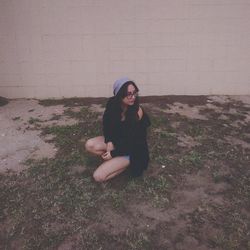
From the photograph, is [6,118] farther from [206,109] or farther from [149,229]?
[149,229]

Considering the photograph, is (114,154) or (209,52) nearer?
(114,154)

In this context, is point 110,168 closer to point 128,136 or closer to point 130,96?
point 128,136

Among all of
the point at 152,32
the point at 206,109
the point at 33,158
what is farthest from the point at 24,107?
the point at 206,109

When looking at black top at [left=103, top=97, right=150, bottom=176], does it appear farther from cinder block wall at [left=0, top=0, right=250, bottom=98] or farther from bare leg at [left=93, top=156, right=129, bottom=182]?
cinder block wall at [left=0, top=0, right=250, bottom=98]

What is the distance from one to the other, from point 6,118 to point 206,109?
3.72 metres

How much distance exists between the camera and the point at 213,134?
20.2ft

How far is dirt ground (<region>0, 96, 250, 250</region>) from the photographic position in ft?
12.3

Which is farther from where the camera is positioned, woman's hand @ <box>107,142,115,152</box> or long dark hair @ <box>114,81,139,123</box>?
woman's hand @ <box>107,142,115,152</box>

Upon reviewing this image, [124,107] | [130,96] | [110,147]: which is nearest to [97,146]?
[110,147]

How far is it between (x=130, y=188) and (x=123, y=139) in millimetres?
582

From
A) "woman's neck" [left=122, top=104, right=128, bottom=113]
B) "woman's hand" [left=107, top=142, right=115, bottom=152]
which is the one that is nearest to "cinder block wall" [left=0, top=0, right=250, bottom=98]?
"woman's neck" [left=122, top=104, right=128, bottom=113]

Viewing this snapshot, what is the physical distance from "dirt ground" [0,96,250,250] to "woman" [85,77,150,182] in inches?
7.2

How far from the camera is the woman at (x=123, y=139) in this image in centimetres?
450

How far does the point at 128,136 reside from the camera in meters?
4.55
